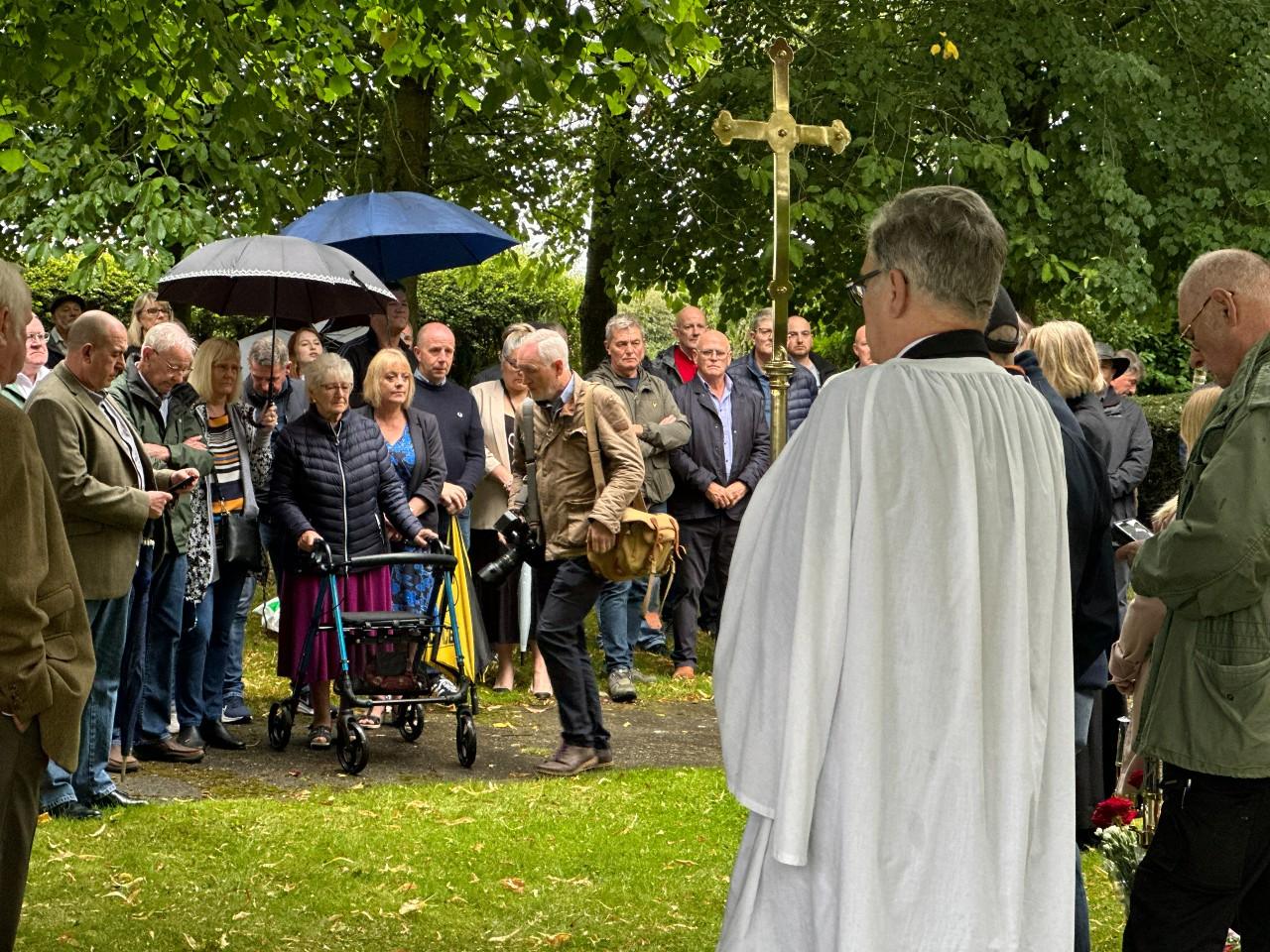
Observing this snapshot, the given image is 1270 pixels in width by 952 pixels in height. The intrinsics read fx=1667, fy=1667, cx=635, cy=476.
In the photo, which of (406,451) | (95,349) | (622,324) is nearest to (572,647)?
(406,451)

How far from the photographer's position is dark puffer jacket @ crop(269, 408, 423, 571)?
8.97m

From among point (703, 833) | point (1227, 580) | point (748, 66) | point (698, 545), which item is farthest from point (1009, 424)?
point (748, 66)

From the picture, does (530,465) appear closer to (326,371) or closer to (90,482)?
(326,371)

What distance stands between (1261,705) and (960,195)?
54.5 inches

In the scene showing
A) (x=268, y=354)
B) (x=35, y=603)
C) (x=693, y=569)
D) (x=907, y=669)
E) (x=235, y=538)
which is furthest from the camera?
(x=693, y=569)

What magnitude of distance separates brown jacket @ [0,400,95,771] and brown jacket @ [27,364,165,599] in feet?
7.69

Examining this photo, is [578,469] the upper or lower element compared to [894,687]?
upper

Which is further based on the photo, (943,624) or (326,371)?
(326,371)

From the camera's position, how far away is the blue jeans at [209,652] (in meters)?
8.73

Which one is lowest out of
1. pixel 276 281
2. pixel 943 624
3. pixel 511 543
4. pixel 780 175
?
pixel 511 543

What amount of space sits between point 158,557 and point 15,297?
151 inches

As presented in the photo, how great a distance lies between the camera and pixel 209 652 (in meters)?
9.16

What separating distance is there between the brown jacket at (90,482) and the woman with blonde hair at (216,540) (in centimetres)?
136

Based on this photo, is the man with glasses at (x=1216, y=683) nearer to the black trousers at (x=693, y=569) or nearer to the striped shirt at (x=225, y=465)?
the striped shirt at (x=225, y=465)
